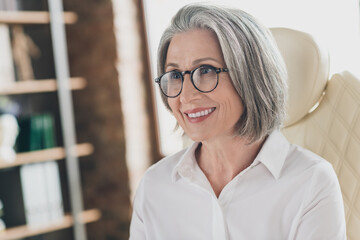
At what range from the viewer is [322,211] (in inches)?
35.5

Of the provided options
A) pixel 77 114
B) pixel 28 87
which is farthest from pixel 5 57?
pixel 77 114

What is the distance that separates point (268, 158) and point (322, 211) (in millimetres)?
175

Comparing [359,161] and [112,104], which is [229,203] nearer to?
[359,161]

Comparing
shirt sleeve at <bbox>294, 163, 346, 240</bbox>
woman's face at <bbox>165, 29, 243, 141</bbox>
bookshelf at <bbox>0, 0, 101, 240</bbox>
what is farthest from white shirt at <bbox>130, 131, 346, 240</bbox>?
bookshelf at <bbox>0, 0, 101, 240</bbox>

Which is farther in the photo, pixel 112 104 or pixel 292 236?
pixel 112 104

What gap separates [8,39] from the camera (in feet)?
8.07

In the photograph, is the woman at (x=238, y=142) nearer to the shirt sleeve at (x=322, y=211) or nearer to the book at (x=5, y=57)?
the shirt sleeve at (x=322, y=211)

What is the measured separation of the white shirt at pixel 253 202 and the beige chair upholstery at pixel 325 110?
0.56 ft

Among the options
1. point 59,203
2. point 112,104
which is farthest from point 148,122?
point 59,203

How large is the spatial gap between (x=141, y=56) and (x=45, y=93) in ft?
2.17

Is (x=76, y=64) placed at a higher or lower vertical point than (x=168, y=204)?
higher

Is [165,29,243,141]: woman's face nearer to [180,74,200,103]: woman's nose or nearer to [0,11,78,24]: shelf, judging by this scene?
[180,74,200,103]: woman's nose

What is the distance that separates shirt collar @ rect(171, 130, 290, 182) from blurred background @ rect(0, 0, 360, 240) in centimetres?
137

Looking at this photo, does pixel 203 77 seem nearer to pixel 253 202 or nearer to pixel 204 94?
pixel 204 94
